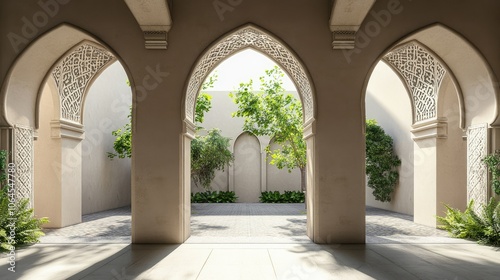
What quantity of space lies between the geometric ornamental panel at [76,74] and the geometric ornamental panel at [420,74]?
18.8 feet

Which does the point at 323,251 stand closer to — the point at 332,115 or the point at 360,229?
the point at 360,229

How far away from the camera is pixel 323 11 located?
6723mm

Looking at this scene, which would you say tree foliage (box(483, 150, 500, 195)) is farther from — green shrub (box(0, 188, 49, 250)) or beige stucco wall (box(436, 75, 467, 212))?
green shrub (box(0, 188, 49, 250))

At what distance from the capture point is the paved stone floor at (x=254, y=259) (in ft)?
15.1

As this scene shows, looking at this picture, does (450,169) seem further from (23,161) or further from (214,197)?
(214,197)

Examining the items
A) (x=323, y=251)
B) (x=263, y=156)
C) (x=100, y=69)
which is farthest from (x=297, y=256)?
(x=263, y=156)

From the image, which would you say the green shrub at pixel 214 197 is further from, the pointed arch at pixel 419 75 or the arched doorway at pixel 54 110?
the pointed arch at pixel 419 75

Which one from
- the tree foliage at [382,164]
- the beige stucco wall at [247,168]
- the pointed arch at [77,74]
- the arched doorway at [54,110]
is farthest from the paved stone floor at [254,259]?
the beige stucco wall at [247,168]

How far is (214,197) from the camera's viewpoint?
17.7 m

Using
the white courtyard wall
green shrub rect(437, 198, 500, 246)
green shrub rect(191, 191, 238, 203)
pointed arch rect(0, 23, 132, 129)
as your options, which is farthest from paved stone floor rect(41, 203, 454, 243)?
the white courtyard wall

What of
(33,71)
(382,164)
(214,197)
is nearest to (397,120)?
(382,164)

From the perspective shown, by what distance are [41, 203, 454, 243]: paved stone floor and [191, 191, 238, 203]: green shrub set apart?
5.68 m

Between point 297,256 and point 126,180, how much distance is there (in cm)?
1185

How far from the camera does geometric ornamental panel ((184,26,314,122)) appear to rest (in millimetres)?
6945
